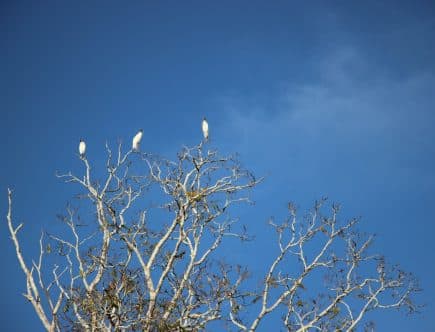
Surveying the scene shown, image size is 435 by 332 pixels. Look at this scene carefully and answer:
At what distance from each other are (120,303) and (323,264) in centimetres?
491

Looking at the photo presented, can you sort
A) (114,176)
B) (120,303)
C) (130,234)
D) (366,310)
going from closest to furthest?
(120,303) < (130,234) < (114,176) < (366,310)

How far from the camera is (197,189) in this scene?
10.5 metres

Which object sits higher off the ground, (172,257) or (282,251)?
(282,251)

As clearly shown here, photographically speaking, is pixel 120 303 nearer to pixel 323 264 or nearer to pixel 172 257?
pixel 172 257

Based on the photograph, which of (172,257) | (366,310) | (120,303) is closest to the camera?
(120,303)

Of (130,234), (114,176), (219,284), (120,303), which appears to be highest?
(114,176)

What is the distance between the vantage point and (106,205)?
11.0m

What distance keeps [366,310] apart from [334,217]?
224 cm

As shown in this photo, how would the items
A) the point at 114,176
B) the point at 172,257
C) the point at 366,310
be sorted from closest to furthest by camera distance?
the point at 172,257
the point at 114,176
the point at 366,310

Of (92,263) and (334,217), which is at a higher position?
(334,217)

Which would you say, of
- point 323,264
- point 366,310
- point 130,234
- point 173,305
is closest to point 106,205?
point 130,234

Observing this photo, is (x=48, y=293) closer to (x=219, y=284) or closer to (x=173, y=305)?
(x=173, y=305)

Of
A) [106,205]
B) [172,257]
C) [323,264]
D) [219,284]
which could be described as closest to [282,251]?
[323,264]

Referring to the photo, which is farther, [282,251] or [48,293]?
[282,251]
